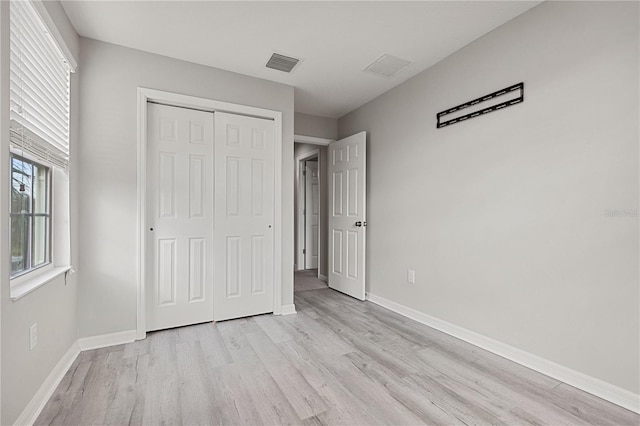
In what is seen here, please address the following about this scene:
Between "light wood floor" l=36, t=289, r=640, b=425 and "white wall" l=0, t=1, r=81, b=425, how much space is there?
208 millimetres

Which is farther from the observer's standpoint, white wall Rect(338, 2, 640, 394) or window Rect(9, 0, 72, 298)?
white wall Rect(338, 2, 640, 394)

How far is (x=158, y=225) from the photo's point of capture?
2.65 metres

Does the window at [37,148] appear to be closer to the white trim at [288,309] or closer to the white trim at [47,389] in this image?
the white trim at [47,389]

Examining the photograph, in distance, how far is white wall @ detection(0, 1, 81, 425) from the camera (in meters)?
1.30

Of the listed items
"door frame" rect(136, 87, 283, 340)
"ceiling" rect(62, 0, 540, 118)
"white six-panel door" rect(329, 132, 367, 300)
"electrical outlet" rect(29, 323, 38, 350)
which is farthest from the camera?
"white six-panel door" rect(329, 132, 367, 300)

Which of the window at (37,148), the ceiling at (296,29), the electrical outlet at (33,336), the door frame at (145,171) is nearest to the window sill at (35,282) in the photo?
the window at (37,148)

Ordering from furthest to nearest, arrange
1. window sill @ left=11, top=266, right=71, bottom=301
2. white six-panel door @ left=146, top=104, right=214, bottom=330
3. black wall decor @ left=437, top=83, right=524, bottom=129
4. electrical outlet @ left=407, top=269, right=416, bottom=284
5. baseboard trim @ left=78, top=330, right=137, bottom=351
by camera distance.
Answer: electrical outlet @ left=407, top=269, right=416, bottom=284 < white six-panel door @ left=146, top=104, right=214, bottom=330 < baseboard trim @ left=78, top=330, right=137, bottom=351 < black wall decor @ left=437, top=83, right=524, bottom=129 < window sill @ left=11, top=266, right=71, bottom=301

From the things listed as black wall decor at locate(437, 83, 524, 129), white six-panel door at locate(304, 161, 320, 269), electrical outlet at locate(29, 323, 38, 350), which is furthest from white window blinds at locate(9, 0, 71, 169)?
white six-panel door at locate(304, 161, 320, 269)

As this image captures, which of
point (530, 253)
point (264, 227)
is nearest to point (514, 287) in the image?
point (530, 253)

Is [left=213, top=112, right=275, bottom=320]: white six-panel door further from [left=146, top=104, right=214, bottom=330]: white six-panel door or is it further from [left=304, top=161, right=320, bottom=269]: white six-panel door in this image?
[left=304, top=161, right=320, bottom=269]: white six-panel door

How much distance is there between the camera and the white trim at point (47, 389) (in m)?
1.48

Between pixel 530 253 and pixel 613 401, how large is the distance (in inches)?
34.5

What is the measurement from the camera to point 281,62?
9.07 feet

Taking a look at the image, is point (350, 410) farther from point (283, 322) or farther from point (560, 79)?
point (560, 79)
